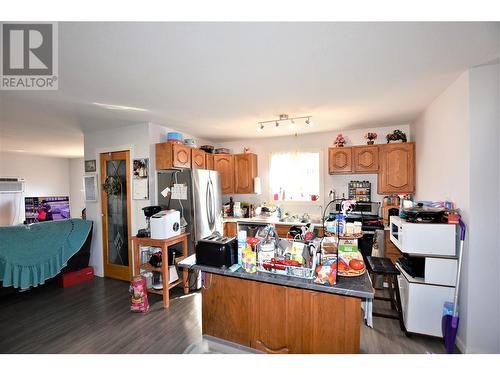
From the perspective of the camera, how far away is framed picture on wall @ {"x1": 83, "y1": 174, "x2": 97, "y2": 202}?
12.3 feet

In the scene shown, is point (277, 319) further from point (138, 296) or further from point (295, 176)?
point (295, 176)

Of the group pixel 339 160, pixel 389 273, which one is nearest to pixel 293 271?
pixel 389 273

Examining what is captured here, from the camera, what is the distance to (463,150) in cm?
188

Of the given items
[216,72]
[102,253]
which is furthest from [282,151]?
[102,253]

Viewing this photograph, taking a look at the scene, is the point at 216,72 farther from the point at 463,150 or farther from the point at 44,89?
the point at 463,150

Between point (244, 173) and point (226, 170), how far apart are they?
370 mm

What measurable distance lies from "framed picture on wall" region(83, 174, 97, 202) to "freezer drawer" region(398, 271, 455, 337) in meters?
4.62

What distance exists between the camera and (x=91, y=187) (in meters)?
3.79

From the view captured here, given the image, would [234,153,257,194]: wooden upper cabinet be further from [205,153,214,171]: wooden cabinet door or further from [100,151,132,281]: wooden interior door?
[100,151,132,281]: wooden interior door

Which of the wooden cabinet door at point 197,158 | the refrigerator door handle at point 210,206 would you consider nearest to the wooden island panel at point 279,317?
the refrigerator door handle at point 210,206

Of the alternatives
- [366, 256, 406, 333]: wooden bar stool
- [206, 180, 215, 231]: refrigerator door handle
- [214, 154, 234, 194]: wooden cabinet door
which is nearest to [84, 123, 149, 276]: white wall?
[206, 180, 215, 231]: refrigerator door handle
